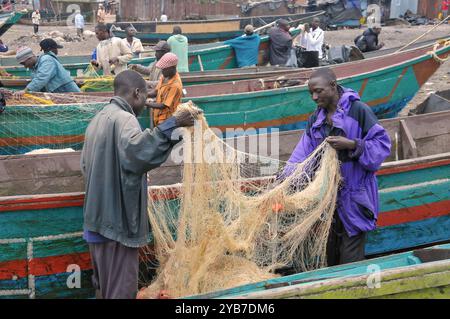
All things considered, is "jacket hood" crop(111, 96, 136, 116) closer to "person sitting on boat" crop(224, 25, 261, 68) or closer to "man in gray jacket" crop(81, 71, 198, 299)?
"man in gray jacket" crop(81, 71, 198, 299)

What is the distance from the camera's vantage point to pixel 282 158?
7.09 m

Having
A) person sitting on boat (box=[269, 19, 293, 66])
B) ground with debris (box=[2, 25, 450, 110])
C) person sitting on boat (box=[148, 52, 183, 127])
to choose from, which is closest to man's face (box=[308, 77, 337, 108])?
person sitting on boat (box=[148, 52, 183, 127])

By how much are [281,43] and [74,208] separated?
32.2ft

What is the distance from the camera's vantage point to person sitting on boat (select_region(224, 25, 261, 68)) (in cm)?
1354

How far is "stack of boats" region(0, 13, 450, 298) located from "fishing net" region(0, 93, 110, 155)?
16 millimetres

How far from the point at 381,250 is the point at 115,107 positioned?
324 centimetres

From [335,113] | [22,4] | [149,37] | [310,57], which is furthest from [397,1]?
[335,113]

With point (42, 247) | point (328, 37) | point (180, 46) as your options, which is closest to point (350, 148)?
point (42, 247)

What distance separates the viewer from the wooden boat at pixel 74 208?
4594 millimetres

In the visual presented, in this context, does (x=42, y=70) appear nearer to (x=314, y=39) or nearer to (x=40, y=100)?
(x=40, y=100)

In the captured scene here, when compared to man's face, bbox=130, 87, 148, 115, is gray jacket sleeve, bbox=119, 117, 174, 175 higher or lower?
lower

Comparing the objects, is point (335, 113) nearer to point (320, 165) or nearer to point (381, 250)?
point (320, 165)

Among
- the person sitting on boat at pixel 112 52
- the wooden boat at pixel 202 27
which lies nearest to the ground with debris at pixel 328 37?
the wooden boat at pixel 202 27

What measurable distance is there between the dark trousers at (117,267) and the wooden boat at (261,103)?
176 inches
